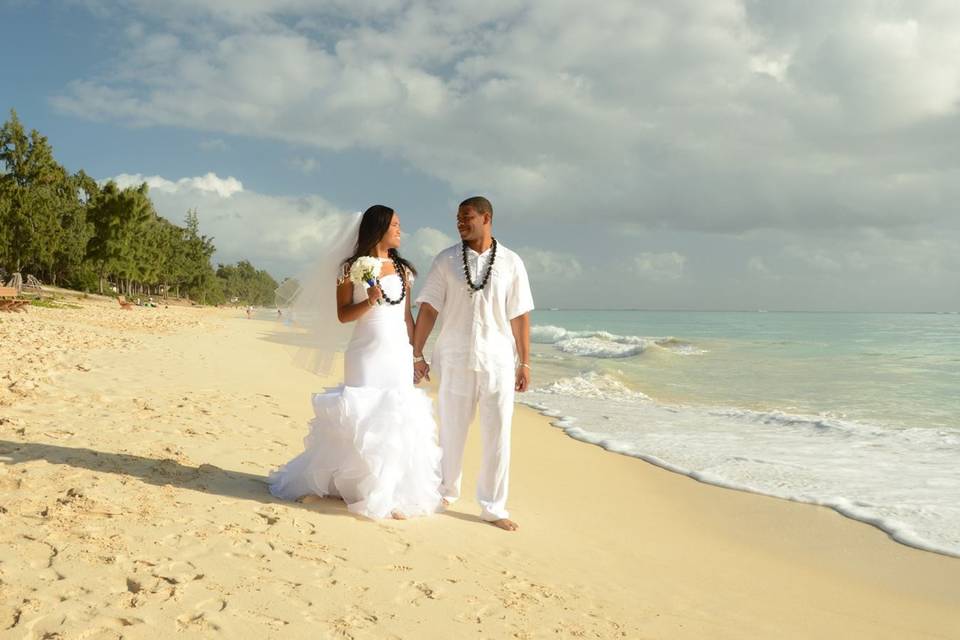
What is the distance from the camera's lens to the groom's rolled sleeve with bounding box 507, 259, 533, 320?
16.5 feet

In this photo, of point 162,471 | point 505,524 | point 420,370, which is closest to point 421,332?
point 420,370

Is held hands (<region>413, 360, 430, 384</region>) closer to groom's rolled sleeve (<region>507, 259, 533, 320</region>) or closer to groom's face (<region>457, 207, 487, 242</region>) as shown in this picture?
groom's rolled sleeve (<region>507, 259, 533, 320</region>)

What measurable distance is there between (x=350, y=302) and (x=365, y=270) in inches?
13.1

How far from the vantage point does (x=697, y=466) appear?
8438 millimetres

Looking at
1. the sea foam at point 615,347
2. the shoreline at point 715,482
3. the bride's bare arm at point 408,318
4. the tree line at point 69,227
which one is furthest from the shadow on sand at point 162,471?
the tree line at point 69,227

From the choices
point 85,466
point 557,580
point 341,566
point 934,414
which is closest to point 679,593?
point 557,580

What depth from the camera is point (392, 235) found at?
196 inches

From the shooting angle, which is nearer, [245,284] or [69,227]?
[69,227]

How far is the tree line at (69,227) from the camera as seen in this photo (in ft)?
150

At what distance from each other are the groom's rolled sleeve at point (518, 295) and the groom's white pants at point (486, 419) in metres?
0.50

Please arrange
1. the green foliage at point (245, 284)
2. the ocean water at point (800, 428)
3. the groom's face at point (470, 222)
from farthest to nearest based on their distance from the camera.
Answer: the green foliage at point (245, 284) → the ocean water at point (800, 428) → the groom's face at point (470, 222)

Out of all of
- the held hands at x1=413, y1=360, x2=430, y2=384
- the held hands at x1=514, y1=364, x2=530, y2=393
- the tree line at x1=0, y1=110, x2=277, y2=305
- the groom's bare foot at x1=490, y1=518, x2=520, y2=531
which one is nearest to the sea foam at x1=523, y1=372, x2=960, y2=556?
the groom's bare foot at x1=490, y1=518, x2=520, y2=531

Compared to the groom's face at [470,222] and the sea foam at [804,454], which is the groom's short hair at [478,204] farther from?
the sea foam at [804,454]

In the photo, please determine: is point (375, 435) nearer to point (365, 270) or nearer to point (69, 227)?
point (365, 270)
